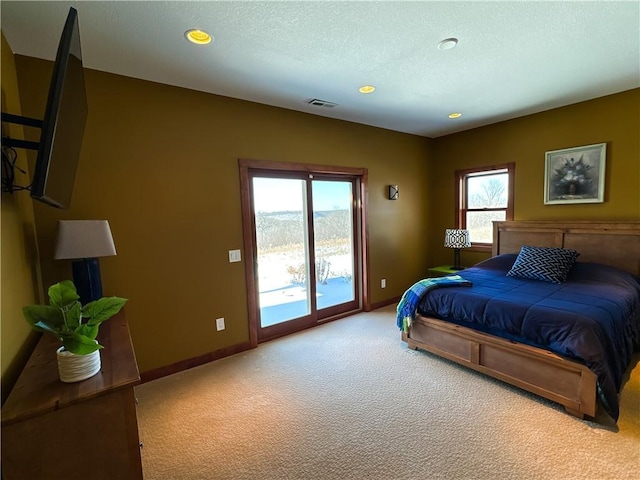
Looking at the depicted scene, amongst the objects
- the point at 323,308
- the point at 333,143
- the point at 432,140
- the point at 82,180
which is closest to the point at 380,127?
the point at 333,143

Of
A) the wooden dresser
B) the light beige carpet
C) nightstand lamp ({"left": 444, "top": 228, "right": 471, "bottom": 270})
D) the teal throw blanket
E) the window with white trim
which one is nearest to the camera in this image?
the wooden dresser

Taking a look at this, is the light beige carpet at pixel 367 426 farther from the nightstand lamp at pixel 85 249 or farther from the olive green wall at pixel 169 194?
the nightstand lamp at pixel 85 249

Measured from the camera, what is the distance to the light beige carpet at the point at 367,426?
1.75 m

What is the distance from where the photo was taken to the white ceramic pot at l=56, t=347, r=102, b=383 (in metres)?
1.27

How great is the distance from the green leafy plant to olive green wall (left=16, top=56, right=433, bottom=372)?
4.54 feet

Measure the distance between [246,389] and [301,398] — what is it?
1.64 feet

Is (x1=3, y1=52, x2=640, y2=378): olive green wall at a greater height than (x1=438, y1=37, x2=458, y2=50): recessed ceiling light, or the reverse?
(x1=438, y1=37, x2=458, y2=50): recessed ceiling light

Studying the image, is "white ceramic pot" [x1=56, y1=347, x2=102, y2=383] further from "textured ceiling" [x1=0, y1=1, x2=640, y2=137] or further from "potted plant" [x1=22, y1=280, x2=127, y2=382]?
"textured ceiling" [x1=0, y1=1, x2=640, y2=137]

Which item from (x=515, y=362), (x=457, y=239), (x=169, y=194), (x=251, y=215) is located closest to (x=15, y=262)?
(x=169, y=194)

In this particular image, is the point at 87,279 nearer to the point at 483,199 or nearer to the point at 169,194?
the point at 169,194

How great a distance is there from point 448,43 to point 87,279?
10.3ft

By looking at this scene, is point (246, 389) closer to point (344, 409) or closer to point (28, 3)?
point (344, 409)

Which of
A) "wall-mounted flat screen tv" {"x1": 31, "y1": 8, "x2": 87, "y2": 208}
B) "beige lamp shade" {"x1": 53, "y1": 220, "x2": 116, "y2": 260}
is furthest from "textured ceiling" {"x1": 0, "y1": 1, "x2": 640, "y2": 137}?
"beige lamp shade" {"x1": 53, "y1": 220, "x2": 116, "y2": 260}

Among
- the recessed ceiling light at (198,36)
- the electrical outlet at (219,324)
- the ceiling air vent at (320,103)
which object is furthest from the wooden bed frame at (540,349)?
the recessed ceiling light at (198,36)
